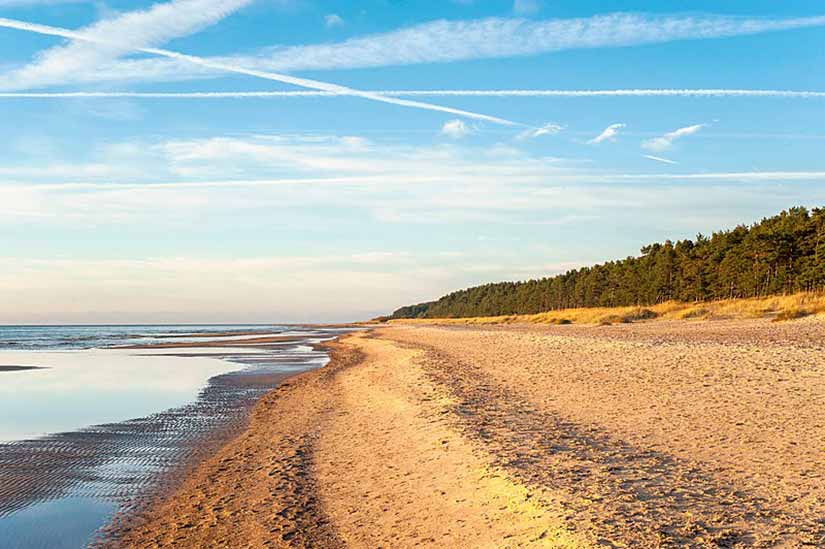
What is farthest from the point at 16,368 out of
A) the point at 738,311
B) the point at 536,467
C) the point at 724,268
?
the point at 724,268

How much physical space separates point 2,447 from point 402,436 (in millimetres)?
9136

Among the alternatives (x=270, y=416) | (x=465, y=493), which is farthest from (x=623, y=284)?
(x=465, y=493)

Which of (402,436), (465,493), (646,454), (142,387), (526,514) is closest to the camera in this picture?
(526,514)

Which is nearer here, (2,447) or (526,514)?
(526,514)

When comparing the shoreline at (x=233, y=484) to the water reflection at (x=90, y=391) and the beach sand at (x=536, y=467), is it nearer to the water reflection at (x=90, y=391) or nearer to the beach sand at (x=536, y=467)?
the beach sand at (x=536, y=467)

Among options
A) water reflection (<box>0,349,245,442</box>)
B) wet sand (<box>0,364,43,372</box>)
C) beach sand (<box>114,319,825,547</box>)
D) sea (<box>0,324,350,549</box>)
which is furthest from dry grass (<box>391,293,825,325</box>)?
wet sand (<box>0,364,43,372</box>)

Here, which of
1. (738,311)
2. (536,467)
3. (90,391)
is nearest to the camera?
(536,467)

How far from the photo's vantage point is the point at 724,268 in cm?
7481

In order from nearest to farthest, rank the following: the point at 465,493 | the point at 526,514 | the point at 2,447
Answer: the point at 526,514, the point at 465,493, the point at 2,447

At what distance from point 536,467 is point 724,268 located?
7345cm

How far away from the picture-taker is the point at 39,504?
418 inches

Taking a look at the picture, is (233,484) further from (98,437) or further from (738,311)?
(738,311)

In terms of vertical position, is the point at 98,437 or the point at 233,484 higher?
the point at 98,437

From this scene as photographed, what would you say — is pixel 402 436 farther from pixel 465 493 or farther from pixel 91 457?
pixel 91 457
